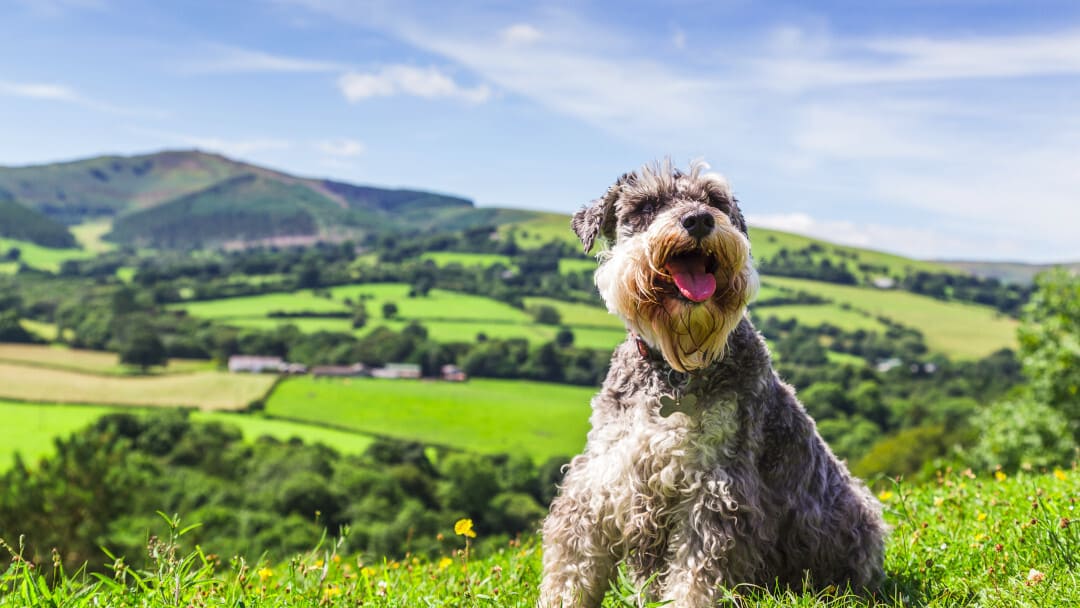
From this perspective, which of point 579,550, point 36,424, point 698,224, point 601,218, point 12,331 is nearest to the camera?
point 698,224

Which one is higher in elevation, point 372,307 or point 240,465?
point 372,307

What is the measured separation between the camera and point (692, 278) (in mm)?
4789

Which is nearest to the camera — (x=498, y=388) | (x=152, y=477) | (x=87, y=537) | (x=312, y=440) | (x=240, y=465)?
(x=87, y=537)

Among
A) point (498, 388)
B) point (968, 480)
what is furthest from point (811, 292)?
point (968, 480)

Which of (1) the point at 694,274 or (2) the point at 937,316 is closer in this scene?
(1) the point at 694,274

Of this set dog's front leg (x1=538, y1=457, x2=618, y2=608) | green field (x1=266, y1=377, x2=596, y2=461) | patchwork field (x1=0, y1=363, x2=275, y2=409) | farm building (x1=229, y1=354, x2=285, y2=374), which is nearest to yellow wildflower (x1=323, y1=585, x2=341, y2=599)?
dog's front leg (x1=538, y1=457, x2=618, y2=608)

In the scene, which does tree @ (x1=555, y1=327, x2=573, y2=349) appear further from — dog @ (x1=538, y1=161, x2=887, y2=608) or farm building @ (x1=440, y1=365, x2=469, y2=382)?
dog @ (x1=538, y1=161, x2=887, y2=608)

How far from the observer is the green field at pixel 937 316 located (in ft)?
451

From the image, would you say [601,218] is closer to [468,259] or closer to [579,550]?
[579,550]

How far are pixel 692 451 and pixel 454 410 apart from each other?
101489 millimetres

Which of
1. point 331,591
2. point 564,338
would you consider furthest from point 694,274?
point 564,338

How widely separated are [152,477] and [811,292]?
116 meters

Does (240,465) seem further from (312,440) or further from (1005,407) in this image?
(1005,407)

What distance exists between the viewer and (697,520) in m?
4.70
